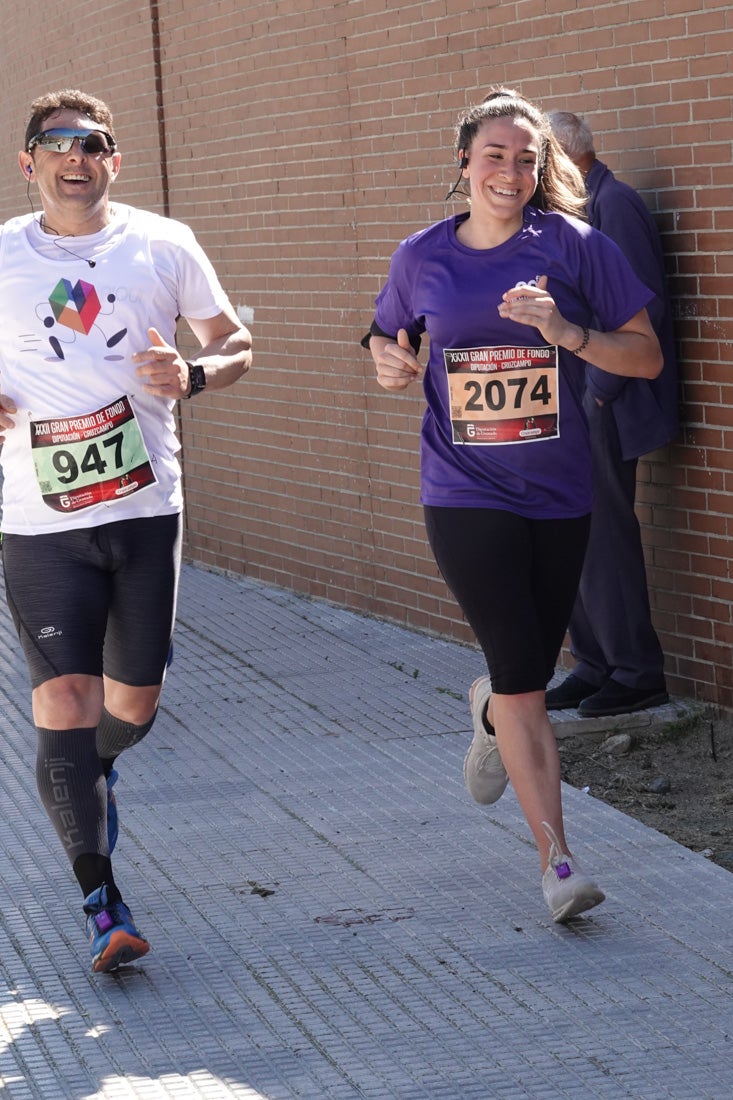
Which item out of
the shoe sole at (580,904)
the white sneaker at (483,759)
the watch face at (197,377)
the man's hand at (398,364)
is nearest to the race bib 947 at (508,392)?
the man's hand at (398,364)

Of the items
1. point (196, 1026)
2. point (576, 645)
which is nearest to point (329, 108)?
point (576, 645)

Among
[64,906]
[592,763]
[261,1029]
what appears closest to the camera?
[261,1029]

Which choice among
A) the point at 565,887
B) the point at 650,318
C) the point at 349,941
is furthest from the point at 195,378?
the point at 650,318

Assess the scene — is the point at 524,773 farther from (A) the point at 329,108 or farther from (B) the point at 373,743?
(A) the point at 329,108

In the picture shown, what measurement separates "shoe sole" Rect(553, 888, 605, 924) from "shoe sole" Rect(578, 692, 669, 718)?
203cm

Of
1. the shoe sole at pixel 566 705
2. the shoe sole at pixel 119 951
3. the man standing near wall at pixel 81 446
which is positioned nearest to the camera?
the shoe sole at pixel 119 951

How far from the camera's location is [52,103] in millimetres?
4711

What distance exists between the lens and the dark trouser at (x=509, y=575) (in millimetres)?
4754

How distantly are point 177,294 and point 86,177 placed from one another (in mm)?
384

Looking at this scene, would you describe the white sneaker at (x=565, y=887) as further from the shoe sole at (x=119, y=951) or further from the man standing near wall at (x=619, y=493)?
the man standing near wall at (x=619, y=493)

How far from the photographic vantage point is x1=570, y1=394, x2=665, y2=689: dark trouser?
670 cm

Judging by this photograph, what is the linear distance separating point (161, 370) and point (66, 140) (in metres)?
0.65

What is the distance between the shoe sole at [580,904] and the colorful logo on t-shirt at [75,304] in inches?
74.8

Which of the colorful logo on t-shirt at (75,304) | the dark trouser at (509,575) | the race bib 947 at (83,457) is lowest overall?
the dark trouser at (509,575)
